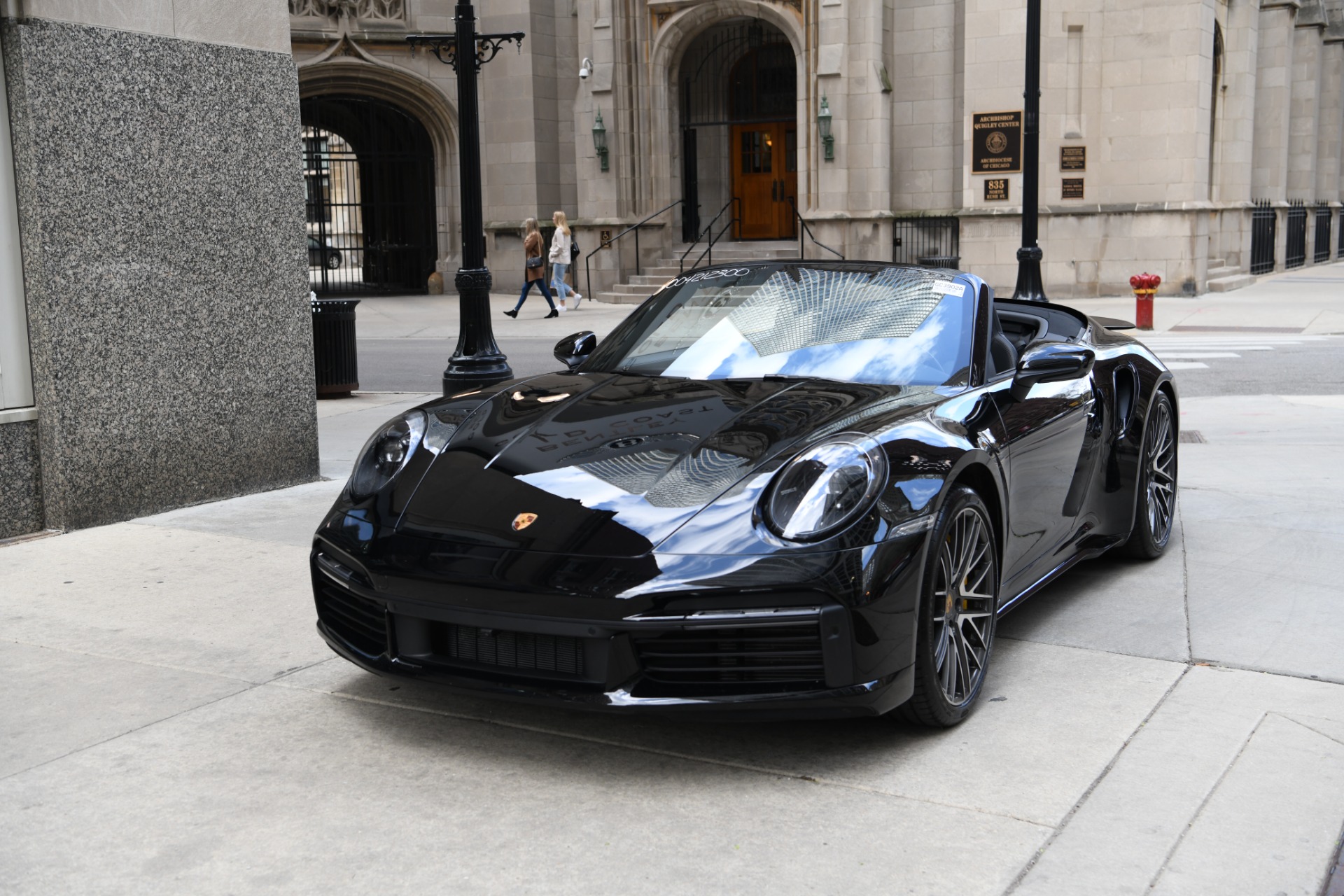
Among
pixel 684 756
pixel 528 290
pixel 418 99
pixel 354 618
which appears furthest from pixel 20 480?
pixel 418 99

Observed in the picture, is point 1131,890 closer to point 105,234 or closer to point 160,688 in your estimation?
point 160,688

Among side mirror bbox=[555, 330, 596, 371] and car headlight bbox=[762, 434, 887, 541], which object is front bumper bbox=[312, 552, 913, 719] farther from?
side mirror bbox=[555, 330, 596, 371]

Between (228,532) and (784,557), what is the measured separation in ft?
13.4

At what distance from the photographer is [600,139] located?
27.5m

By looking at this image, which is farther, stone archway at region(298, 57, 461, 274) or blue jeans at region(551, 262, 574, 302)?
stone archway at region(298, 57, 461, 274)

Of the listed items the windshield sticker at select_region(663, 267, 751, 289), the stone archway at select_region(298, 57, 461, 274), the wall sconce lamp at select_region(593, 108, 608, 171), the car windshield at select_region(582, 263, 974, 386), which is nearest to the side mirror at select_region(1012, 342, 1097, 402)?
the car windshield at select_region(582, 263, 974, 386)

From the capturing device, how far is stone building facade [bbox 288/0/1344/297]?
24359 mm

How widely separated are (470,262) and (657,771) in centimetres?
623

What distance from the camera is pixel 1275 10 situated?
31922mm

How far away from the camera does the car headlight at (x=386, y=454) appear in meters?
4.34

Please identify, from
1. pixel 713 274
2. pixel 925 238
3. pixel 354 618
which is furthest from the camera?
pixel 925 238

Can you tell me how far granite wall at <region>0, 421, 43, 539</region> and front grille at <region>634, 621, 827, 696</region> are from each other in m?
4.44

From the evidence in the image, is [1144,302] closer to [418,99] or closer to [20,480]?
[20,480]

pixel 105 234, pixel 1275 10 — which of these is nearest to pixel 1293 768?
pixel 105 234
